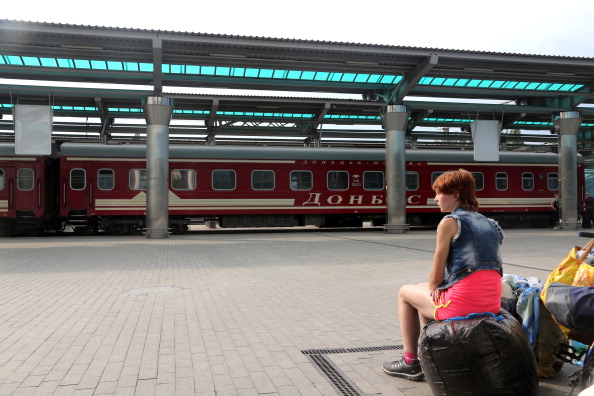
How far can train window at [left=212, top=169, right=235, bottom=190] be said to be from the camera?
A: 816 inches

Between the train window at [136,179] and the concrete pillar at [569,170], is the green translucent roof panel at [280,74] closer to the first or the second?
the train window at [136,179]

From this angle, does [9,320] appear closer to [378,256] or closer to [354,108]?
[378,256]

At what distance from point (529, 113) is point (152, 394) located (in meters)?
22.4

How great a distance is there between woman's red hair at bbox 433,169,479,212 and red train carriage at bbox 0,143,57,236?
18883mm

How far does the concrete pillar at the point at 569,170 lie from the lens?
22.0 metres

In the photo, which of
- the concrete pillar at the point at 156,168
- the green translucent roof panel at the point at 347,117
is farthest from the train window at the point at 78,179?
the green translucent roof panel at the point at 347,117

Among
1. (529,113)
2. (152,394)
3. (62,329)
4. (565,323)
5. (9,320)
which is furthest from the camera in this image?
(529,113)

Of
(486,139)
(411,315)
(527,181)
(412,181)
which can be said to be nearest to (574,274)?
(411,315)

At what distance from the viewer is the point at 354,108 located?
821 inches

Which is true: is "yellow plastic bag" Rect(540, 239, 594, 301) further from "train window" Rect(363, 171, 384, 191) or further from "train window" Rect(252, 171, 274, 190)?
"train window" Rect(363, 171, 384, 191)

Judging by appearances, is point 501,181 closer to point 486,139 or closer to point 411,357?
point 486,139

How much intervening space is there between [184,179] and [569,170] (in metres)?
15.8

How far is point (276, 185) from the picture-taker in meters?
21.3

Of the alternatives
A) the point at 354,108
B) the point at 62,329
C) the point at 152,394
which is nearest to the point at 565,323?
the point at 152,394
